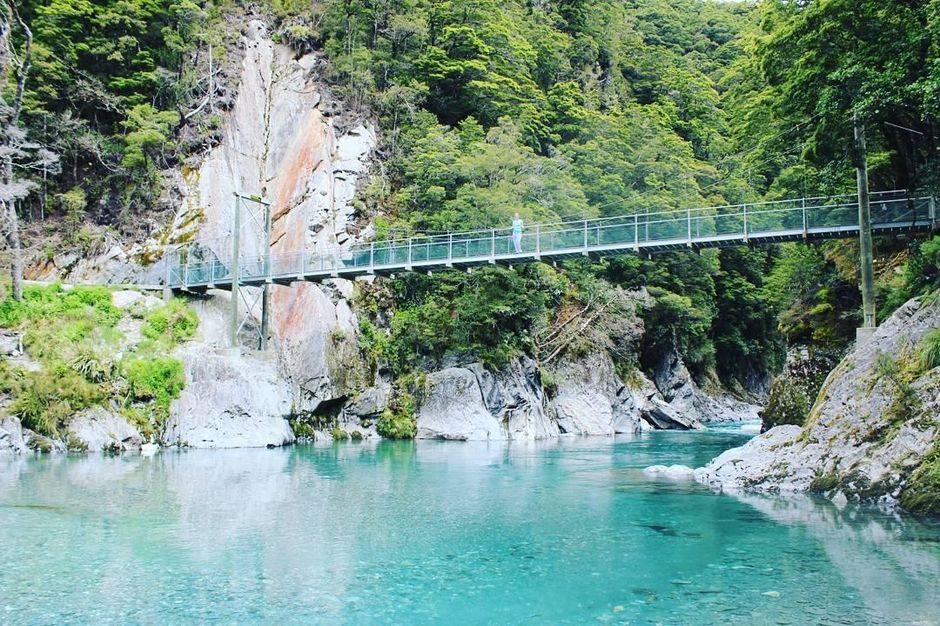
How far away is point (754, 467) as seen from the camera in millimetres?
12969

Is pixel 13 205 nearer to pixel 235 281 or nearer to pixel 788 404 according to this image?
pixel 235 281

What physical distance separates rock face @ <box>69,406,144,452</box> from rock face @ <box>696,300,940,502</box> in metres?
14.2

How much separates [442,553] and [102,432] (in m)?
14.1

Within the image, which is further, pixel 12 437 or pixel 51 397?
pixel 51 397

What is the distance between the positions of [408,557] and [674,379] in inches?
1084

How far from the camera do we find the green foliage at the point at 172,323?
22219 millimetres

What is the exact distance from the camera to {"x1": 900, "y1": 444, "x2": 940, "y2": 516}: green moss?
962 cm

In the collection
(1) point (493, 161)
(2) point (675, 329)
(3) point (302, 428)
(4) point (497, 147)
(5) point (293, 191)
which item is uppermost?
(4) point (497, 147)

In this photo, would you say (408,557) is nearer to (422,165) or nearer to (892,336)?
(892,336)

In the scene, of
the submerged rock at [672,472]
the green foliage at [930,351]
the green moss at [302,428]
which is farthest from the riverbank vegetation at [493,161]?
the submerged rock at [672,472]

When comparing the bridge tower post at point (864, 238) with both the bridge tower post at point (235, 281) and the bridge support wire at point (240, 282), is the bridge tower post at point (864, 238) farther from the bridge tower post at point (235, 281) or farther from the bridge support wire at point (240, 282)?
→ the bridge tower post at point (235, 281)

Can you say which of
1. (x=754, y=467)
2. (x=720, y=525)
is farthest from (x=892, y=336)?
(x=720, y=525)

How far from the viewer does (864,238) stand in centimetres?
1558

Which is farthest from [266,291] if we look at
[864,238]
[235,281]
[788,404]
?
[864,238]
